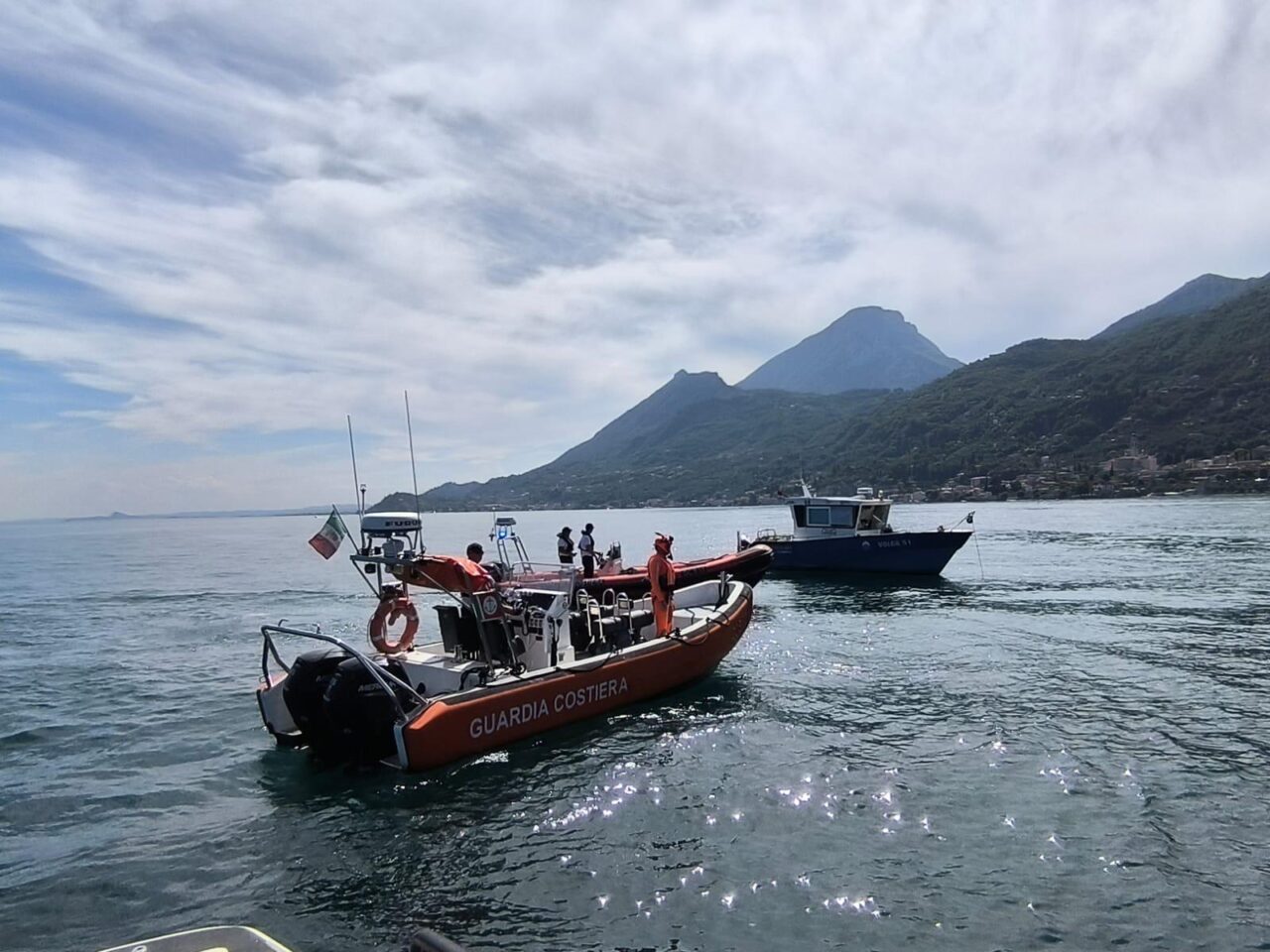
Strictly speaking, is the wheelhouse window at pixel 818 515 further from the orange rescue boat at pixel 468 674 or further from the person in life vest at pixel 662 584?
the person in life vest at pixel 662 584

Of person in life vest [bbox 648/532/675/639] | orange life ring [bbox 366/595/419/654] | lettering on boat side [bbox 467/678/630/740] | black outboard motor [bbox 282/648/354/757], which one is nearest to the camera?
black outboard motor [bbox 282/648/354/757]

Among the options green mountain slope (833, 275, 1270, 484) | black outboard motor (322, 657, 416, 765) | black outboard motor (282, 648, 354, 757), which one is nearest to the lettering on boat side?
black outboard motor (322, 657, 416, 765)

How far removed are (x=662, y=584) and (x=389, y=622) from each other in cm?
486

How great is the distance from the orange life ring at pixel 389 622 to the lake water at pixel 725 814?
7.07 feet

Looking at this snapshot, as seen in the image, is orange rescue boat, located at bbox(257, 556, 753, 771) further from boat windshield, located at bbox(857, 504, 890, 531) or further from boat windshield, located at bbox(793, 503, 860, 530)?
Answer: boat windshield, located at bbox(857, 504, 890, 531)

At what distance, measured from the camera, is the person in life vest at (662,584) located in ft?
46.2

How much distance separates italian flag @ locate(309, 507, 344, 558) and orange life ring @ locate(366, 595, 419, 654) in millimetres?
1552

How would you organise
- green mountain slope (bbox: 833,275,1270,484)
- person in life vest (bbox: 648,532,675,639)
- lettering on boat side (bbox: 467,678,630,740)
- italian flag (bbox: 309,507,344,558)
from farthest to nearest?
green mountain slope (bbox: 833,275,1270,484) < person in life vest (bbox: 648,532,675,639) < italian flag (bbox: 309,507,344,558) < lettering on boat side (bbox: 467,678,630,740)

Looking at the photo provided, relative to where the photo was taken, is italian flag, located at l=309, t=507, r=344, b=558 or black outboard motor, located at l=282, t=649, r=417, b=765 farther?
italian flag, located at l=309, t=507, r=344, b=558

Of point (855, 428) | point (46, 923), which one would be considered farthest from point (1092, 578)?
point (855, 428)

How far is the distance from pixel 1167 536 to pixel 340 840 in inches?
2132

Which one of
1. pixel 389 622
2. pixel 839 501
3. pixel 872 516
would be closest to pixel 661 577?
pixel 389 622

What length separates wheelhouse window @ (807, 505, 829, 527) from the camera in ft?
111

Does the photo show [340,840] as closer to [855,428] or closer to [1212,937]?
[1212,937]
